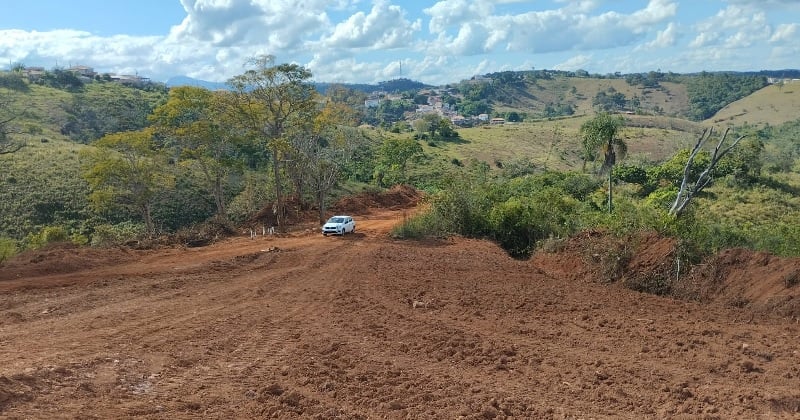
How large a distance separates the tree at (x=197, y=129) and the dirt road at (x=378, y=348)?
13.1 m

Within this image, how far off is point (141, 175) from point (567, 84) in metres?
188

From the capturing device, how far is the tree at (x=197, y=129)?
29125 mm

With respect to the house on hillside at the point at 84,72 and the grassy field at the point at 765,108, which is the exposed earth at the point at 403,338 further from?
the grassy field at the point at 765,108

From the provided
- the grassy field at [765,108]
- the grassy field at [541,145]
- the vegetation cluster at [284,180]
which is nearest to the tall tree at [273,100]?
the vegetation cluster at [284,180]

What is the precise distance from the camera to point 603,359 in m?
10.1

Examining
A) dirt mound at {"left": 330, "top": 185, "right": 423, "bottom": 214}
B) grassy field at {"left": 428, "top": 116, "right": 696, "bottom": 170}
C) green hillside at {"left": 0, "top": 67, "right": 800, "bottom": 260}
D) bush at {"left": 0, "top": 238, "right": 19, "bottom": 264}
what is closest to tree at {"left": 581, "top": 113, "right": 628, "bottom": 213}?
green hillside at {"left": 0, "top": 67, "right": 800, "bottom": 260}

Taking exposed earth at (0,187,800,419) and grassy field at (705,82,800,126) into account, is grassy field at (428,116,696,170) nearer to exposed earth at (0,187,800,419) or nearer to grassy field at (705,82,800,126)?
exposed earth at (0,187,800,419)

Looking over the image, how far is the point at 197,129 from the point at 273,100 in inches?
214

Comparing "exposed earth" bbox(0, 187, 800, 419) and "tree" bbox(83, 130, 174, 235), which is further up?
"tree" bbox(83, 130, 174, 235)

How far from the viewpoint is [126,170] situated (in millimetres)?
28047

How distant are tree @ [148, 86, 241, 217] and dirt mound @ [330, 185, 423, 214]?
951 cm

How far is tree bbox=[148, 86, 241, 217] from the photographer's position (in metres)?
29.1

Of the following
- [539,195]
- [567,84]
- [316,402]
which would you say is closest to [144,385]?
[316,402]

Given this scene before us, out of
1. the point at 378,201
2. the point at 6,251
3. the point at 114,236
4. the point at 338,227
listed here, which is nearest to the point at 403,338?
the point at 338,227
